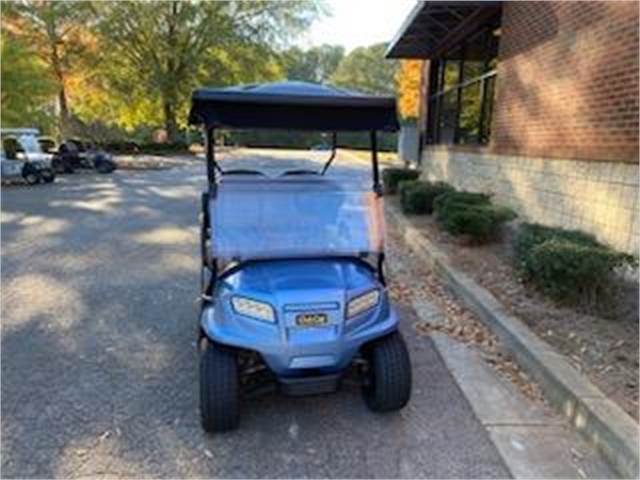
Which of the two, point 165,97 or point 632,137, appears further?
point 165,97

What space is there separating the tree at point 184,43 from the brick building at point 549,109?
2803 cm

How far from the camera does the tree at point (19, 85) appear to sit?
2278 centimetres

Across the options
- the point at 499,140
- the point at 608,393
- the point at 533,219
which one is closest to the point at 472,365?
the point at 608,393

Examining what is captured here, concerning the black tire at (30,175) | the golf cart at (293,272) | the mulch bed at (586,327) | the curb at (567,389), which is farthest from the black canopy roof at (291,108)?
the black tire at (30,175)

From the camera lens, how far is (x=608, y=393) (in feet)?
13.0

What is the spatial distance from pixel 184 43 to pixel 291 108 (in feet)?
127

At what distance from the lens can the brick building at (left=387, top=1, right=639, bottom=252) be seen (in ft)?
22.7

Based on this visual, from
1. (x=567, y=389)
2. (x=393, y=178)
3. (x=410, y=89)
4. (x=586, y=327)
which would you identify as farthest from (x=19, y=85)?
(x=567, y=389)

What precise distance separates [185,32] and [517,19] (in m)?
33.5

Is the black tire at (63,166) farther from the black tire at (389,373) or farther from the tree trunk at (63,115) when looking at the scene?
the black tire at (389,373)

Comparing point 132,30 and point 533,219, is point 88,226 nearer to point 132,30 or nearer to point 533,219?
point 533,219

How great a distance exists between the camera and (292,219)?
170 inches

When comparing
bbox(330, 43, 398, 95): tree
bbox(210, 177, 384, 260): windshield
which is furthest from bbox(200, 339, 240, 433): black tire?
bbox(330, 43, 398, 95): tree

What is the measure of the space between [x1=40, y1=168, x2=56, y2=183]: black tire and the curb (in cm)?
1812
